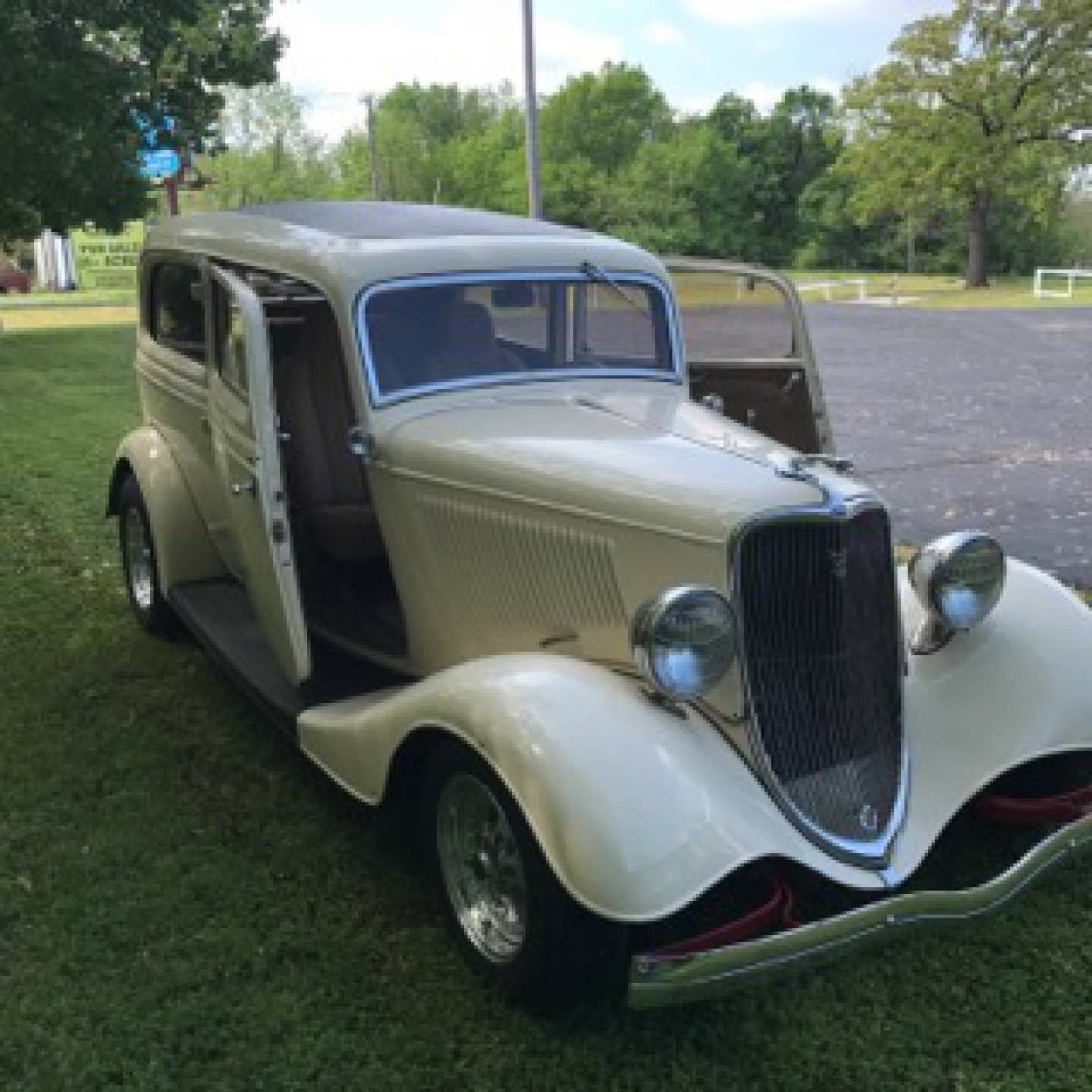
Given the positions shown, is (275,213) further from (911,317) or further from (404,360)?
(911,317)

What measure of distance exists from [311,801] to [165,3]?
274 inches

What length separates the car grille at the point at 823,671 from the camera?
10.0 feet

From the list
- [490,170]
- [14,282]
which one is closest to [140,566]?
[14,282]

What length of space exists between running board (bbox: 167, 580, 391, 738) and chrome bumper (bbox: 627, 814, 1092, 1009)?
1.76 metres

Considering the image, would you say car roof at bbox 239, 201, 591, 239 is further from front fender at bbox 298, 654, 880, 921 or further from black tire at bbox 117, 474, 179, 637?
front fender at bbox 298, 654, 880, 921

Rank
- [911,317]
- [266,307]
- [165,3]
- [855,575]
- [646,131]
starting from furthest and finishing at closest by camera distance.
→ [646,131]
[911,317]
[165,3]
[266,307]
[855,575]

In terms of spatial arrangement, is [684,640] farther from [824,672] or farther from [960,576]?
[960,576]

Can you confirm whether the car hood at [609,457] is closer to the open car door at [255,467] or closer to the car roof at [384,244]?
the open car door at [255,467]

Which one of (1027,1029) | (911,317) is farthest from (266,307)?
(911,317)

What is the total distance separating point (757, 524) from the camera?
301cm

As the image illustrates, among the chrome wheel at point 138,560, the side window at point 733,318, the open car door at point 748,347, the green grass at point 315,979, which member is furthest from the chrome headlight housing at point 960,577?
the chrome wheel at point 138,560

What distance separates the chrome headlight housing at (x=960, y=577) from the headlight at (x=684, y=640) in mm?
895


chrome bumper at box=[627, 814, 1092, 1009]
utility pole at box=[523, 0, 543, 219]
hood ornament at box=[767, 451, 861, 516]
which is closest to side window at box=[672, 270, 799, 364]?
hood ornament at box=[767, 451, 861, 516]

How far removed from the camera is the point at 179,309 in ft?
17.9
